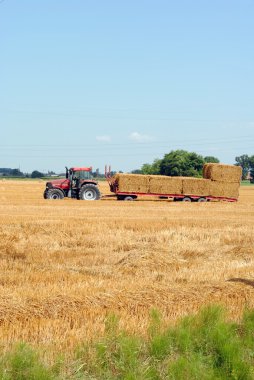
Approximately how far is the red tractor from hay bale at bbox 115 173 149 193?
1.74 meters

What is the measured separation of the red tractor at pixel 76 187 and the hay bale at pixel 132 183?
5.70 ft

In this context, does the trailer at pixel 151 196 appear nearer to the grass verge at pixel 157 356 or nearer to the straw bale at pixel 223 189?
the straw bale at pixel 223 189

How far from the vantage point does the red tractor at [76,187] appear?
30.6 meters

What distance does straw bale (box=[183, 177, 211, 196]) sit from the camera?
33.5m

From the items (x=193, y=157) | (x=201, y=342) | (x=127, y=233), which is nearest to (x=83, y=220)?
(x=127, y=233)

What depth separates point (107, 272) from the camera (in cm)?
1092

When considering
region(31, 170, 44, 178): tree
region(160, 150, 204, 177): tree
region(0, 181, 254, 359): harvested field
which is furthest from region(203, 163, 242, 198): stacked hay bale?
region(31, 170, 44, 178): tree

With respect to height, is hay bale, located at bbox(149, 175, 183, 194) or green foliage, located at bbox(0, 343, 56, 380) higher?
hay bale, located at bbox(149, 175, 183, 194)

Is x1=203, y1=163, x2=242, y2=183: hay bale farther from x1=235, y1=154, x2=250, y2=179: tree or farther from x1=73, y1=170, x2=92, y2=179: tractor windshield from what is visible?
x1=235, y1=154, x2=250, y2=179: tree

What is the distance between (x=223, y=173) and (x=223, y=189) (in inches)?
36.1

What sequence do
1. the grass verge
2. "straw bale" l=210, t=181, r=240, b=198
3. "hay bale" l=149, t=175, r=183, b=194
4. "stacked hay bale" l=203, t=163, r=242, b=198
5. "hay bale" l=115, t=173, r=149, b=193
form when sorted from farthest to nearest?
"stacked hay bale" l=203, t=163, r=242, b=198, "straw bale" l=210, t=181, r=240, b=198, "hay bale" l=149, t=175, r=183, b=194, "hay bale" l=115, t=173, r=149, b=193, the grass verge

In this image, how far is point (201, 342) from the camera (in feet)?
21.5

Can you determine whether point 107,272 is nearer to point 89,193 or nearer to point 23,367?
point 23,367

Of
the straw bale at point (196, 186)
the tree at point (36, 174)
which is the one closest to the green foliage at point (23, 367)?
the straw bale at point (196, 186)
